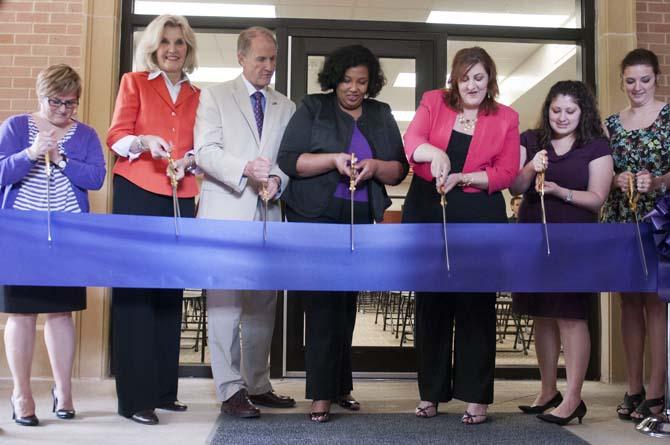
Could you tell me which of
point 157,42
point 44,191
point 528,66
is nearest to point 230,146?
point 157,42

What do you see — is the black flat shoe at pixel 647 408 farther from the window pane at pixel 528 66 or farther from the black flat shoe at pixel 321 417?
the window pane at pixel 528 66

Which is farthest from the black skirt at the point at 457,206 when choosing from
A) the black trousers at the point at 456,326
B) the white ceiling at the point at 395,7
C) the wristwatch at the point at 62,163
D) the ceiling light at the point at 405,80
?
the white ceiling at the point at 395,7

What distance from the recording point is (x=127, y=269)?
89.1 inches

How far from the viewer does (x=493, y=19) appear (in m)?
4.26

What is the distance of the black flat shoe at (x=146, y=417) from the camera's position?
8.86 ft

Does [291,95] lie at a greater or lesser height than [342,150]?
greater

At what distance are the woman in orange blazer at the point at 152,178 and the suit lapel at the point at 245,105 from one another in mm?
196

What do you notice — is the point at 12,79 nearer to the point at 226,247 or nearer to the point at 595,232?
the point at 226,247

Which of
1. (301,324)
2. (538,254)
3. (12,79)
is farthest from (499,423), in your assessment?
(12,79)

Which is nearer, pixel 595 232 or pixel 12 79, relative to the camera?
pixel 595 232

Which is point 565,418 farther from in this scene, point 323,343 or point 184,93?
point 184,93

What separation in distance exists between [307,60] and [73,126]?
70.0 inches

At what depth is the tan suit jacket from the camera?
2.77 metres

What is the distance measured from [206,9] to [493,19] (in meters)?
1.87
